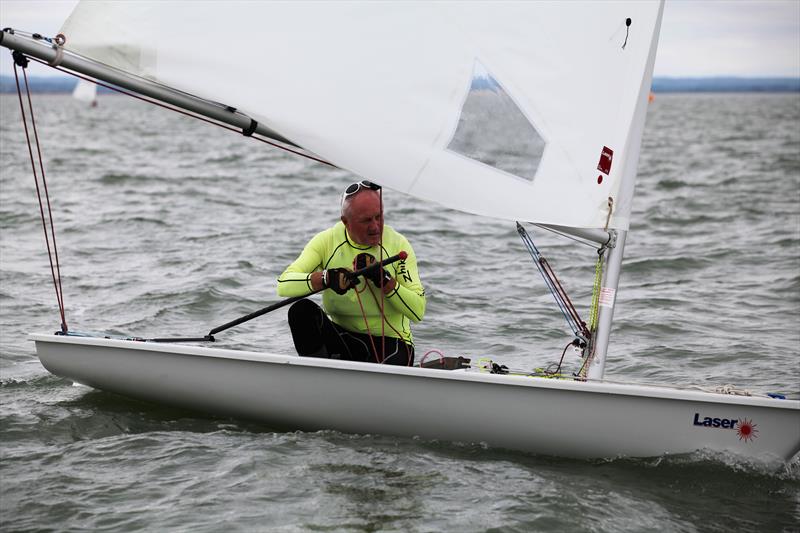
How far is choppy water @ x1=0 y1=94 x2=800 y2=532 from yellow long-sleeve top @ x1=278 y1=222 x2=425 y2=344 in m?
0.50

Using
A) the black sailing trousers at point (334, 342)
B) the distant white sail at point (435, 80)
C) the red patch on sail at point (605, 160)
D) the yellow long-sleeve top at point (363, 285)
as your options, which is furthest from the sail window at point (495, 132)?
the black sailing trousers at point (334, 342)

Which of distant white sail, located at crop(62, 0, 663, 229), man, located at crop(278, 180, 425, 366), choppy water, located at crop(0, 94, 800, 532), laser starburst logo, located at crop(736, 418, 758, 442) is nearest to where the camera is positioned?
distant white sail, located at crop(62, 0, 663, 229)

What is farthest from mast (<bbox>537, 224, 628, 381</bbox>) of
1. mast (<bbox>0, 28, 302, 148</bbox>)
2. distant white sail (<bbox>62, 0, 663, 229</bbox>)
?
mast (<bbox>0, 28, 302, 148</bbox>)

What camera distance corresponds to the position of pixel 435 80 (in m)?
3.65

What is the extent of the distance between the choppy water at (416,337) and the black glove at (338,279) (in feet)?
2.10

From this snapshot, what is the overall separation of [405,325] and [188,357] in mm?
918

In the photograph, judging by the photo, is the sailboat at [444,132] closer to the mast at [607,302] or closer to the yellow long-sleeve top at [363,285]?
the mast at [607,302]

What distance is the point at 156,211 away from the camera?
11664 mm

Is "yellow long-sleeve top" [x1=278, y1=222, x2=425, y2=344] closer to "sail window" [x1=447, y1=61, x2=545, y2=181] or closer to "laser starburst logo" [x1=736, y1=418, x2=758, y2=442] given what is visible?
"sail window" [x1=447, y1=61, x2=545, y2=181]

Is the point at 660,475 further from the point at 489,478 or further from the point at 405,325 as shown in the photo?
the point at 405,325

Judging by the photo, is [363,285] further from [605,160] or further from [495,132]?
[605,160]

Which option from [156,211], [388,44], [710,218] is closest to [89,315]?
[388,44]

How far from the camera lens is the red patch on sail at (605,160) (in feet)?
12.7

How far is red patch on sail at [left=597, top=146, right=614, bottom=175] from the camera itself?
152 inches
